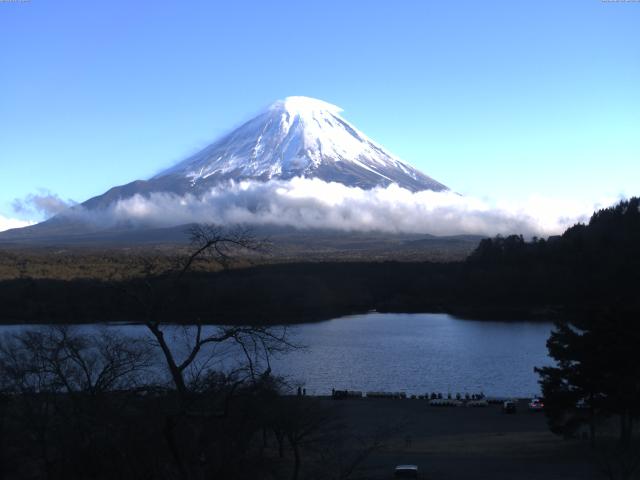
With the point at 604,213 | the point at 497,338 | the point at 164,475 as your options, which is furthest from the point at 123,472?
the point at 604,213

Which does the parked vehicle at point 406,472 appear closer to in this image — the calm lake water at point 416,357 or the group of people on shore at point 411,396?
the calm lake water at point 416,357

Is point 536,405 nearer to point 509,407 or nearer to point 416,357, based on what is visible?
point 509,407

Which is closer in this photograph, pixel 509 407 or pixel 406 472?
pixel 406 472

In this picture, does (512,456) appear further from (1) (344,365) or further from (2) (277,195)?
(2) (277,195)

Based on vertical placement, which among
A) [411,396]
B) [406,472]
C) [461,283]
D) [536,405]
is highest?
[461,283]

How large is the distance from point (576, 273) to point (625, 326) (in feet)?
116

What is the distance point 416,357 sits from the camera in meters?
26.0

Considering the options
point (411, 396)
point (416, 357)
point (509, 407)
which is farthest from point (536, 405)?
point (416, 357)

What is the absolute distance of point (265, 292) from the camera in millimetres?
35250

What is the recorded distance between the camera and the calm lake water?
68.8 feet

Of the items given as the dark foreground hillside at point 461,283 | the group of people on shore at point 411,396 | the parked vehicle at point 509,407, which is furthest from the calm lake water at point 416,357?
the dark foreground hillside at point 461,283

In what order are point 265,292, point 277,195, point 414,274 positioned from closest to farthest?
1. point 265,292
2. point 414,274
3. point 277,195

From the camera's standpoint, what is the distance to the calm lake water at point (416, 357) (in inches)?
826

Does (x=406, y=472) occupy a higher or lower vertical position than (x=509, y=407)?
higher
